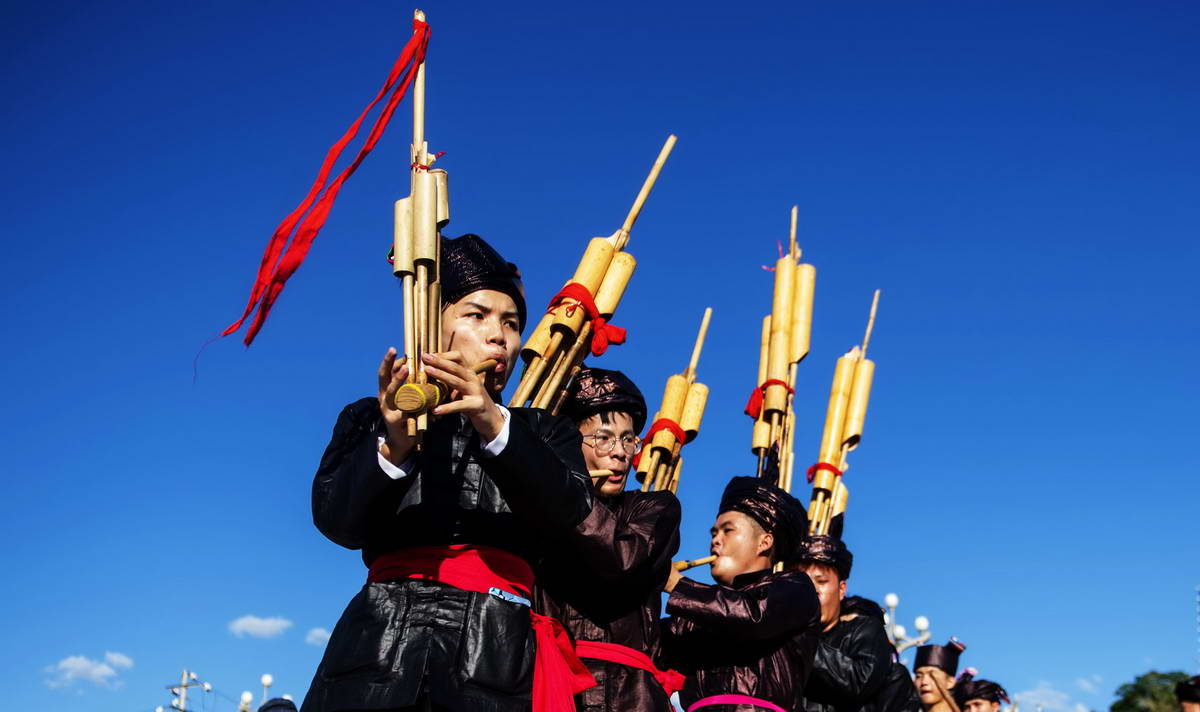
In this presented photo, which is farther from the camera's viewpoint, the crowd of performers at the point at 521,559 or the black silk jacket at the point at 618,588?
the black silk jacket at the point at 618,588

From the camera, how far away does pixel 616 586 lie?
393cm

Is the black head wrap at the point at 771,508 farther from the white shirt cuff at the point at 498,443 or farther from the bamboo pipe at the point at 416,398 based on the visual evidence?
the bamboo pipe at the point at 416,398

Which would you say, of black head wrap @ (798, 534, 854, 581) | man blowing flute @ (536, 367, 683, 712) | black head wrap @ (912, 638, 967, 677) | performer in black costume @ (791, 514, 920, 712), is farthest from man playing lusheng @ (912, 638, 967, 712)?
man blowing flute @ (536, 367, 683, 712)

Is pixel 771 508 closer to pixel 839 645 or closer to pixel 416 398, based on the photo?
pixel 839 645

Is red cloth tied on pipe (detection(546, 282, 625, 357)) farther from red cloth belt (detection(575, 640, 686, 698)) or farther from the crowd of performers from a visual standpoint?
red cloth belt (detection(575, 640, 686, 698))

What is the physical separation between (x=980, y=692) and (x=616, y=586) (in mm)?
6374

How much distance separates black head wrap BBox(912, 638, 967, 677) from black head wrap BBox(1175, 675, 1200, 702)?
1573 mm

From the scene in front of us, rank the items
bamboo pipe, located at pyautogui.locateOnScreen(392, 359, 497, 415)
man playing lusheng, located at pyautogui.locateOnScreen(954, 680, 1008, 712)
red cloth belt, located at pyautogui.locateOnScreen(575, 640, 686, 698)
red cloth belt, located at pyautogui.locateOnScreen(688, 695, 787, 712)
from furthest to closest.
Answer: man playing lusheng, located at pyautogui.locateOnScreen(954, 680, 1008, 712)
red cloth belt, located at pyautogui.locateOnScreen(688, 695, 787, 712)
red cloth belt, located at pyautogui.locateOnScreen(575, 640, 686, 698)
bamboo pipe, located at pyautogui.locateOnScreen(392, 359, 497, 415)

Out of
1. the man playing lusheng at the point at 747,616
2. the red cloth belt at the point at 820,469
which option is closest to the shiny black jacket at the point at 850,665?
the red cloth belt at the point at 820,469

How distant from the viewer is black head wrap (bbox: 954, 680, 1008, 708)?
9078 mm

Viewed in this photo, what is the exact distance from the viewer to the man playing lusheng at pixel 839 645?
6.09 meters

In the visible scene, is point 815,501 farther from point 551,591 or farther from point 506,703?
point 506,703

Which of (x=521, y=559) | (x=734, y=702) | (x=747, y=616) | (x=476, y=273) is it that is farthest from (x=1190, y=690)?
(x=476, y=273)

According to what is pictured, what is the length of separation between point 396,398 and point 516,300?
1.08 metres
